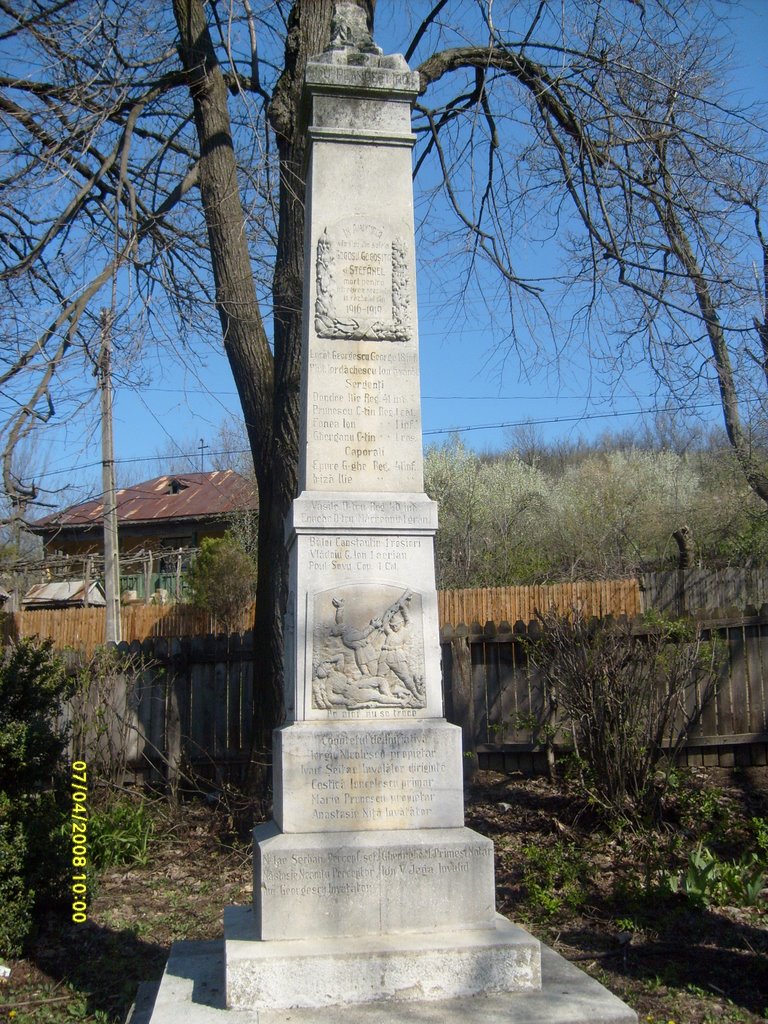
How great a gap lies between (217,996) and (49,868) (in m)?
2.49

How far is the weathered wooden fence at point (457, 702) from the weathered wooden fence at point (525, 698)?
0.4 inches

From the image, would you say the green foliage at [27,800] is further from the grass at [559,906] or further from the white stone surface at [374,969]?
the white stone surface at [374,969]

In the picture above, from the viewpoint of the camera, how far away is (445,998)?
430cm

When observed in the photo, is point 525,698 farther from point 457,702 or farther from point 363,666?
point 363,666

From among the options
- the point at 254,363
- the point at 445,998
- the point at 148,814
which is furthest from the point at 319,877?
the point at 254,363

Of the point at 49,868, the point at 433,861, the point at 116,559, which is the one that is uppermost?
the point at 116,559

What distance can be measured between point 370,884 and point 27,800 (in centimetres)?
318

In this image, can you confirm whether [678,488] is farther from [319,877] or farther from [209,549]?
[319,877]

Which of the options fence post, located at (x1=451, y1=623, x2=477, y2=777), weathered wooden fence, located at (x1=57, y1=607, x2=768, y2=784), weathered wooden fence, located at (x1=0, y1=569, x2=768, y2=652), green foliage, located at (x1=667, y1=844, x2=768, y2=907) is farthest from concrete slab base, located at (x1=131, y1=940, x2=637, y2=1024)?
fence post, located at (x1=451, y1=623, x2=477, y2=777)

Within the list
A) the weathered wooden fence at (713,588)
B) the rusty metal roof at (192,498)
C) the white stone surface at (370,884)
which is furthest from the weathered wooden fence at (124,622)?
the white stone surface at (370,884)

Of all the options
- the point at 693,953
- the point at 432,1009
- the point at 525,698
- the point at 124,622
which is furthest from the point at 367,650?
the point at 124,622

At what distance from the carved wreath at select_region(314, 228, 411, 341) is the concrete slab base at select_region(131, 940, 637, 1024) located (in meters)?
3.45

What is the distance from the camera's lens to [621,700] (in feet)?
25.9

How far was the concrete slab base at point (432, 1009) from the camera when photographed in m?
4.03
